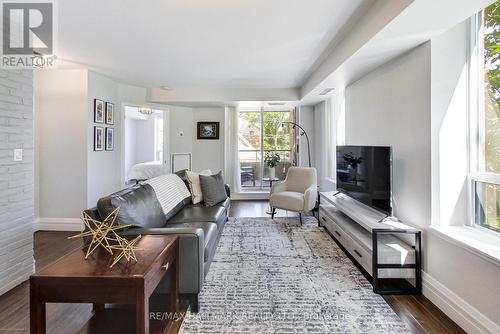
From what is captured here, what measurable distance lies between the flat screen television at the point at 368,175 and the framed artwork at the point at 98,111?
382 centimetres

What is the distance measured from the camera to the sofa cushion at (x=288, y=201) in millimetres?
4207

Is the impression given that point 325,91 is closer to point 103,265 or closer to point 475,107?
point 475,107

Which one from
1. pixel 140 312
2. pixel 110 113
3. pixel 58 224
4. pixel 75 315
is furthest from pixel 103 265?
pixel 110 113

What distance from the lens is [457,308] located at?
1.91 m

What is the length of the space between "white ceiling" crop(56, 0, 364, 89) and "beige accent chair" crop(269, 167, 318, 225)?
171 centimetres

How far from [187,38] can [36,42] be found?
1.78 m

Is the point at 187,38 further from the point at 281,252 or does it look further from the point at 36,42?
the point at 281,252

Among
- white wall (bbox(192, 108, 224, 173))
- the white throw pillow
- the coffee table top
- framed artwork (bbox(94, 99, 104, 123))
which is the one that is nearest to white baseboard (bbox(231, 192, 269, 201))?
white wall (bbox(192, 108, 224, 173))

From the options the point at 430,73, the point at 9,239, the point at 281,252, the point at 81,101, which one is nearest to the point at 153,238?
the point at 9,239

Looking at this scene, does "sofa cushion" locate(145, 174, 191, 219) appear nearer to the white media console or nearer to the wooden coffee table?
the wooden coffee table

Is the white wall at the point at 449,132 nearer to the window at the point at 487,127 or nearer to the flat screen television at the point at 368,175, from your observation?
the window at the point at 487,127

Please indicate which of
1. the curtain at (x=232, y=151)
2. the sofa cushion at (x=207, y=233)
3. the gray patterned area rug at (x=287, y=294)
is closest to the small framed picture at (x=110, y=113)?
the curtain at (x=232, y=151)

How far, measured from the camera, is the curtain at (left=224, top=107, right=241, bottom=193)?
256 inches

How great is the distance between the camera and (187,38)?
2.98 meters
